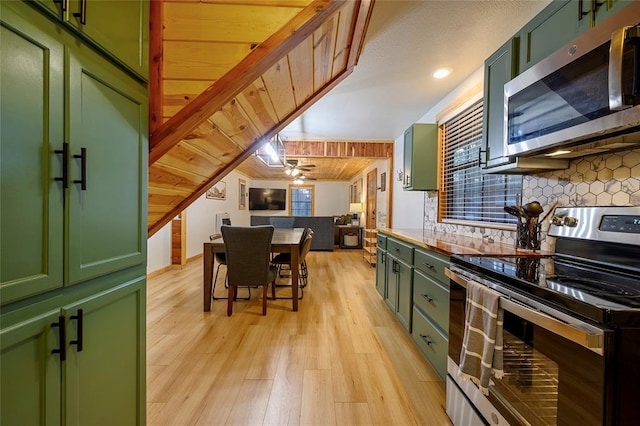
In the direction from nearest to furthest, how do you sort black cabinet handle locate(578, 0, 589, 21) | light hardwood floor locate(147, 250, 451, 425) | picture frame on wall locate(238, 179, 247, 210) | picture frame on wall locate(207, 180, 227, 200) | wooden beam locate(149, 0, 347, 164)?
black cabinet handle locate(578, 0, 589, 21) < wooden beam locate(149, 0, 347, 164) < light hardwood floor locate(147, 250, 451, 425) < picture frame on wall locate(207, 180, 227, 200) < picture frame on wall locate(238, 179, 247, 210)

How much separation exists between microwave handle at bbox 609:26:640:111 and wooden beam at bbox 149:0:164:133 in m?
1.77

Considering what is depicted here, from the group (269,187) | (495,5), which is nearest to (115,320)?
(495,5)

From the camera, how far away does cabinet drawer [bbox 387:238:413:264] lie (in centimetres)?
228

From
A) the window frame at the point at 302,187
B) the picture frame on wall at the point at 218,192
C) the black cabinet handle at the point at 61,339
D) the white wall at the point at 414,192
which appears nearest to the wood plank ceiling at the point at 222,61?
the black cabinet handle at the point at 61,339

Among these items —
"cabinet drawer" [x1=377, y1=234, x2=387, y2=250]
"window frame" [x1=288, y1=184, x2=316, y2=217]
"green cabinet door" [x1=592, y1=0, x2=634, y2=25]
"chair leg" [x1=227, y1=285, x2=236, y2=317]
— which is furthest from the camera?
"window frame" [x1=288, y1=184, x2=316, y2=217]

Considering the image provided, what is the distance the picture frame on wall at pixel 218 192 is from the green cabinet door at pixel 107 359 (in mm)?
5554

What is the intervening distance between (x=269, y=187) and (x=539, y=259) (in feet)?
33.1

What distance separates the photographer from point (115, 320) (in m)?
0.98

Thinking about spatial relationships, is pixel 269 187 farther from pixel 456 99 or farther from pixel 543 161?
pixel 543 161

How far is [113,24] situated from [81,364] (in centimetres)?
110

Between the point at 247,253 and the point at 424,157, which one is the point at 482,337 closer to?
the point at 247,253

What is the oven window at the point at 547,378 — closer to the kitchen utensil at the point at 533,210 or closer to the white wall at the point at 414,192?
the kitchen utensil at the point at 533,210

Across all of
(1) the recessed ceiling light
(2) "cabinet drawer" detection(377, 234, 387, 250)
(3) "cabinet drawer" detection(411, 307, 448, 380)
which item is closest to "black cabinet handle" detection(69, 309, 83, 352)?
(3) "cabinet drawer" detection(411, 307, 448, 380)

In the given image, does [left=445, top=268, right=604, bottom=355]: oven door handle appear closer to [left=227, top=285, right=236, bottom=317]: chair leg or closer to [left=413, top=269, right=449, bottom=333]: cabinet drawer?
[left=413, top=269, right=449, bottom=333]: cabinet drawer
